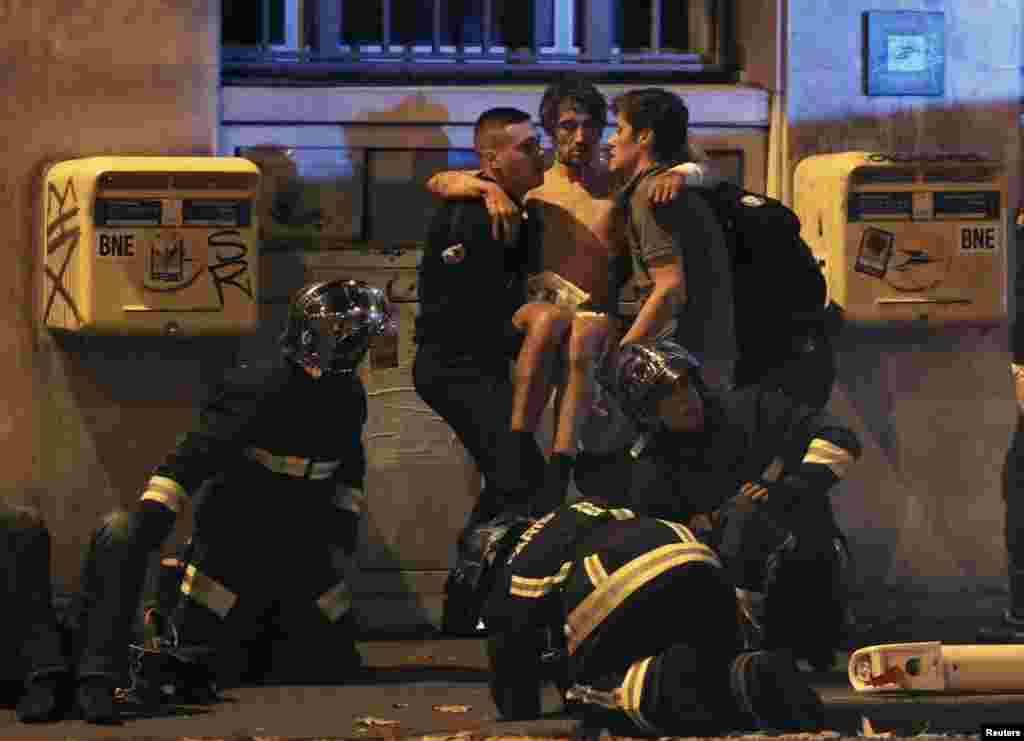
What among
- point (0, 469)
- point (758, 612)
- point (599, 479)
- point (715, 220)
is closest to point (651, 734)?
point (758, 612)

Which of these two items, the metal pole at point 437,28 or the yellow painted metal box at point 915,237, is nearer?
the yellow painted metal box at point 915,237

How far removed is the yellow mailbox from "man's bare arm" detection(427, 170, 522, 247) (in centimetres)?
73

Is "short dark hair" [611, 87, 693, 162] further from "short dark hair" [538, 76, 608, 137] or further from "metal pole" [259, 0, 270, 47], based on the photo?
"metal pole" [259, 0, 270, 47]

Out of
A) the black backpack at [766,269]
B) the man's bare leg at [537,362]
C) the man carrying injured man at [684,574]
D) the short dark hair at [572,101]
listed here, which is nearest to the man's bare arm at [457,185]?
the short dark hair at [572,101]

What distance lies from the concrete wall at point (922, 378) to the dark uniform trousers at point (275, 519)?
245cm

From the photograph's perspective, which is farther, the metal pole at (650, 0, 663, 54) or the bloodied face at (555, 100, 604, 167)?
the metal pole at (650, 0, 663, 54)

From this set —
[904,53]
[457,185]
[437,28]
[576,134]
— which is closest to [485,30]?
[437,28]

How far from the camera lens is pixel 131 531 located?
28.2 feet

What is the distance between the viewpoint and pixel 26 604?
335 inches

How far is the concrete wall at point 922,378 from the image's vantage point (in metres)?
10.7

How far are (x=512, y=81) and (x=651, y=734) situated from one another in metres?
3.99

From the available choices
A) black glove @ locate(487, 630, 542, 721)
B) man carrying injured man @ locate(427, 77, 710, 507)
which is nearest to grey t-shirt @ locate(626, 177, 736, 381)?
man carrying injured man @ locate(427, 77, 710, 507)

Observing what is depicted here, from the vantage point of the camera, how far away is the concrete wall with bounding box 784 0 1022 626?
35.0 ft

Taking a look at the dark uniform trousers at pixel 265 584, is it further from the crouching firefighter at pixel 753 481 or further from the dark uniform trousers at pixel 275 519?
the crouching firefighter at pixel 753 481
